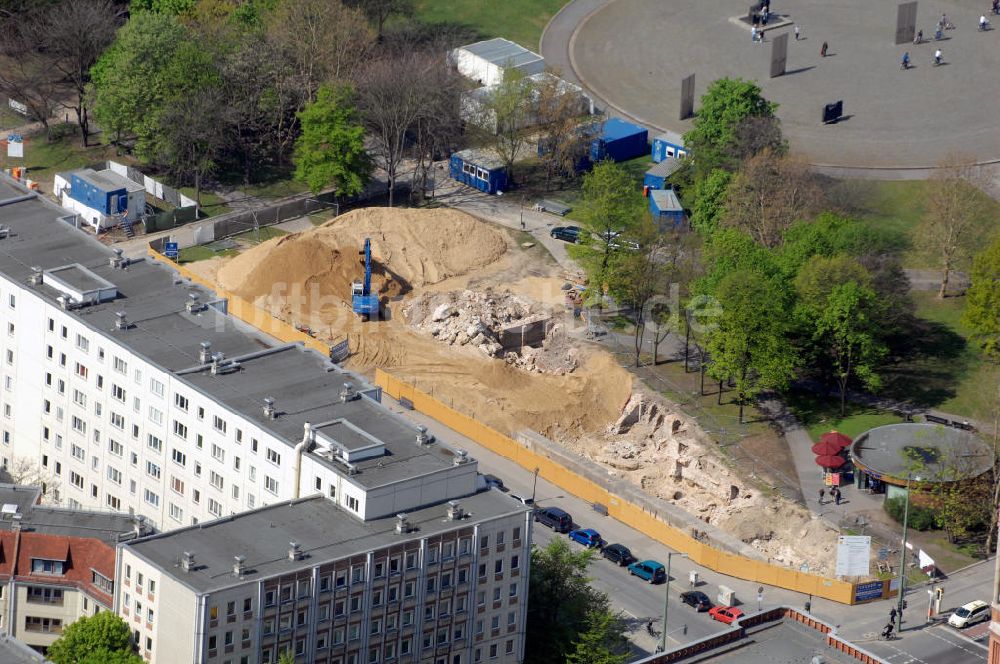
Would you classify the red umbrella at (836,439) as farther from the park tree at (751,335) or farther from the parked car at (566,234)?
the parked car at (566,234)

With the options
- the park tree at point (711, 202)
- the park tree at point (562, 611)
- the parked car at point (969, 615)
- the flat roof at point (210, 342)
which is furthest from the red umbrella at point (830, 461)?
the flat roof at point (210, 342)

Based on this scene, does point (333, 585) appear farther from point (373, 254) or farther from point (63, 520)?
point (373, 254)

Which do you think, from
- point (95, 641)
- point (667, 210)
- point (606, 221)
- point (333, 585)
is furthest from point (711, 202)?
point (95, 641)

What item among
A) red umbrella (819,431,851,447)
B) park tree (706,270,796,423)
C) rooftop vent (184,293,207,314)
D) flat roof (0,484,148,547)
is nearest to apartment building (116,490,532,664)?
flat roof (0,484,148,547)

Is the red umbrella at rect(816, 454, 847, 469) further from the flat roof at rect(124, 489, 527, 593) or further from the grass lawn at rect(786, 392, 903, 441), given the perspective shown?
the flat roof at rect(124, 489, 527, 593)

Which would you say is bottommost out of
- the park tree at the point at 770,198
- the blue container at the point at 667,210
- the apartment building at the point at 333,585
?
the apartment building at the point at 333,585

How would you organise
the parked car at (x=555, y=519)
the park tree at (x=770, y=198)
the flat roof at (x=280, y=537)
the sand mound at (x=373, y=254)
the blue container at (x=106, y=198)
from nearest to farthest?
the flat roof at (x=280, y=537) → the parked car at (x=555, y=519) → the sand mound at (x=373, y=254) → the park tree at (x=770, y=198) → the blue container at (x=106, y=198)

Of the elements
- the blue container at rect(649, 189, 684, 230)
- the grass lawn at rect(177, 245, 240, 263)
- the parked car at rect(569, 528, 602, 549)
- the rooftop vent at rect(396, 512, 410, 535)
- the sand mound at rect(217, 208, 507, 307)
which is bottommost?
the parked car at rect(569, 528, 602, 549)
